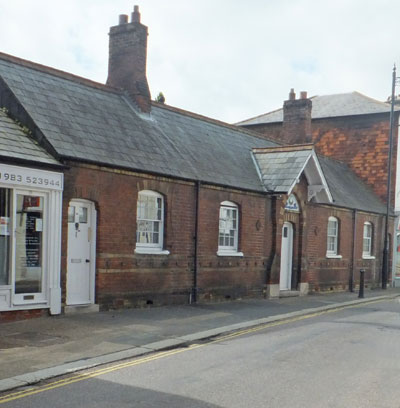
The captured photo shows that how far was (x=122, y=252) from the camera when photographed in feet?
46.0

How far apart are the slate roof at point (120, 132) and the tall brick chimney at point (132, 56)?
439 mm

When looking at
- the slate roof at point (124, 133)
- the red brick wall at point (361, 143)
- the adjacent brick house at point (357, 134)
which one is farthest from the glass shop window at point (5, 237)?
the red brick wall at point (361, 143)

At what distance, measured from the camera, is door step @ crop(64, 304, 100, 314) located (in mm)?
12688

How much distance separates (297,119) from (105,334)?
1789 centimetres

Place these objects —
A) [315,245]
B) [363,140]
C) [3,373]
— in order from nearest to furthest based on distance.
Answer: [3,373], [315,245], [363,140]

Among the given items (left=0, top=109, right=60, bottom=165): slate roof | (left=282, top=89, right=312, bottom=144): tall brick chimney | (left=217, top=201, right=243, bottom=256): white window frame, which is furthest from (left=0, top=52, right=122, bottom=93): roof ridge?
(left=282, top=89, right=312, bottom=144): tall brick chimney

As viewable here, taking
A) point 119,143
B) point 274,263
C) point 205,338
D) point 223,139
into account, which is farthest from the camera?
point 223,139

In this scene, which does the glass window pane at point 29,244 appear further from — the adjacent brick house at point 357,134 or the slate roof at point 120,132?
the adjacent brick house at point 357,134

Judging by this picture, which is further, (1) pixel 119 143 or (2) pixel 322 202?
(2) pixel 322 202

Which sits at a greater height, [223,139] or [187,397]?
[223,139]

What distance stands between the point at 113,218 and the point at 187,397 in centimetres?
755

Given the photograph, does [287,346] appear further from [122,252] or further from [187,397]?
[122,252]

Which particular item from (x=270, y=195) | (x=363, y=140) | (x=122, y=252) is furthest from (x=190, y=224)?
(x=363, y=140)

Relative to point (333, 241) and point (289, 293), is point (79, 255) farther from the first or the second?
point (333, 241)
